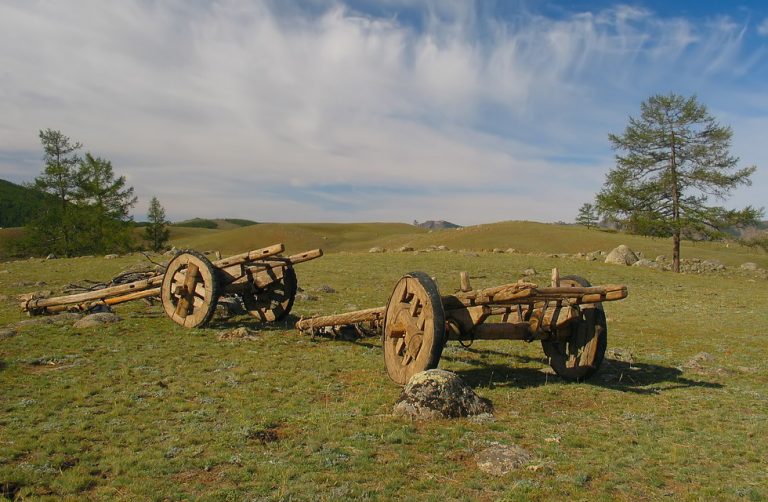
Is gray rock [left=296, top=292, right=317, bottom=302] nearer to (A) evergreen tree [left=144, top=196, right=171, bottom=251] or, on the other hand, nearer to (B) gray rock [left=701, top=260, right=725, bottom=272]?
(B) gray rock [left=701, top=260, right=725, bottom=272]

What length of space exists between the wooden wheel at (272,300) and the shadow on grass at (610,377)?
6290 millimetres

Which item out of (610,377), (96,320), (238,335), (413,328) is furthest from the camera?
(96,320)

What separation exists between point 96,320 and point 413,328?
10450 mm

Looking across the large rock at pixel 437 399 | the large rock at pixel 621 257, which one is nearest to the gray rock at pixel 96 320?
the large rock at pixel 437 399

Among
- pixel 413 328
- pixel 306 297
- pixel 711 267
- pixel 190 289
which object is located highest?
pixel 711 267

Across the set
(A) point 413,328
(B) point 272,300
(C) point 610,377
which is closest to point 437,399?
(A) point 413,328

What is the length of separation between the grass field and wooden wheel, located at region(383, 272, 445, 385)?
2.26ft

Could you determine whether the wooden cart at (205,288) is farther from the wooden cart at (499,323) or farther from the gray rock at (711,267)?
the gray rock at (711,267)

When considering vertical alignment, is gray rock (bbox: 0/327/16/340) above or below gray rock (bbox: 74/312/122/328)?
below

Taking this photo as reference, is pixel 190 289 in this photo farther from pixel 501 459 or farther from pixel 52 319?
pixel 501 459

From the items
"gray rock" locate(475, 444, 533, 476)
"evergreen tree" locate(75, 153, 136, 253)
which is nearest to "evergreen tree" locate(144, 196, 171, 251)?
"evergreen tree" locate(75, 153, 136, 253)

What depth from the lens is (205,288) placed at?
1345 centimetres

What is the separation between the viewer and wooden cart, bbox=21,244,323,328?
43.9ft

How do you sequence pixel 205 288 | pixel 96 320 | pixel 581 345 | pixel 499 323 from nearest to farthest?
pixel 499 323 → pixel 581 345 → pixel 205 288 → pixel 96 320
